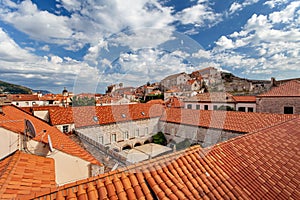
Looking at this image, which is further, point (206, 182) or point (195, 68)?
point (195, 68)

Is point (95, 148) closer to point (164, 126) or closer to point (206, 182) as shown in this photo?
point (206, 182)

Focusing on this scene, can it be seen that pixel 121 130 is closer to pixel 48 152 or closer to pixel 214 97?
pixel 214 97

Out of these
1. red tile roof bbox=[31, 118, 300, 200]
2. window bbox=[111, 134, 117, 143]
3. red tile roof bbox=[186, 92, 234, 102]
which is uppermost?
red tile roof bbox=[186, 92, 234, 102]

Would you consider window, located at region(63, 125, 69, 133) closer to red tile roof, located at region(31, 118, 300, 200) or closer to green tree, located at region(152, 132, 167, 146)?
green tree, located at region(152, 132, 167, 146)

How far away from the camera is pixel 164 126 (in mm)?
19453

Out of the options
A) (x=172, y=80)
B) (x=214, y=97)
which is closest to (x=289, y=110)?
(x=214, y=97)

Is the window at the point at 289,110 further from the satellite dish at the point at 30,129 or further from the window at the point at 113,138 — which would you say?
the satellite dish at the point at 30,129

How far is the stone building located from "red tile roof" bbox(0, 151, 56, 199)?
2262 centimetres

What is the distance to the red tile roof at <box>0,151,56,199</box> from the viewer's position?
2900mm

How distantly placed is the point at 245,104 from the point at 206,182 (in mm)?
25202

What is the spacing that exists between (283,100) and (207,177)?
2040cm

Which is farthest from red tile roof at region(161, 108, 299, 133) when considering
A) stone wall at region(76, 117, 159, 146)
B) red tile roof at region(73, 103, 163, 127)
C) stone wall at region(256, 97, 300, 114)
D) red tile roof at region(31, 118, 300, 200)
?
red tile roof at region(31, 118, 300, 200)

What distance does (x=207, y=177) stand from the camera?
10.3 feet

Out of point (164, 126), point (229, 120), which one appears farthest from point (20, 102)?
point (229, 120)
